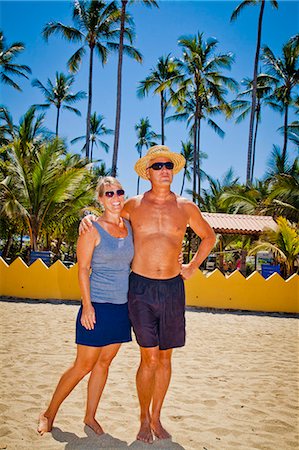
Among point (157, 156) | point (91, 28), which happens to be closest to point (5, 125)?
point (91, 28)

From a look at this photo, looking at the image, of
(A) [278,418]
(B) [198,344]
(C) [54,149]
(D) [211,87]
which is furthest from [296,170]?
(A) [278,418]

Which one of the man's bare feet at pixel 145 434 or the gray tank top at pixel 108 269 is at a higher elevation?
the gray tank top at pixel 108 269

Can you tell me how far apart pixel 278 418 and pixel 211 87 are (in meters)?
23.8

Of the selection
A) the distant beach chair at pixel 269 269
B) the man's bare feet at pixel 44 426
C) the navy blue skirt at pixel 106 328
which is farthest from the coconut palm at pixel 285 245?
the man's bare feet at pixel 44 426

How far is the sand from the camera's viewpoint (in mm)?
2842

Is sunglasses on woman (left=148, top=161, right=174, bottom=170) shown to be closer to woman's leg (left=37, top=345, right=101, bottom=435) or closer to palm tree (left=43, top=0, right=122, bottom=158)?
woman's leg (left=37, top=345, right=101, bottom=435)

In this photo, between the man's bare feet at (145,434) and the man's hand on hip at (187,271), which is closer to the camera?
the man's bare feet at (145,434)

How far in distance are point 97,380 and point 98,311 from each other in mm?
535

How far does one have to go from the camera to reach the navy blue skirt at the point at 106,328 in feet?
8.97

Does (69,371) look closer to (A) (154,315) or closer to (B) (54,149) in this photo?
(A) (154,315)

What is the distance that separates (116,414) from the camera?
10.7 ft

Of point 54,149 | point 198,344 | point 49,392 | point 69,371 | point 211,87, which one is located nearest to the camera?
point 69,371

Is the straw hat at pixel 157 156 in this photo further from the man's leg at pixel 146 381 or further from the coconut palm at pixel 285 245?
the coconut palm at pixel 285 245

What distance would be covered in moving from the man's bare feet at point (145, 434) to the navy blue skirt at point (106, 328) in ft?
2.11
